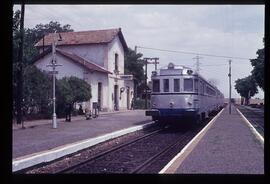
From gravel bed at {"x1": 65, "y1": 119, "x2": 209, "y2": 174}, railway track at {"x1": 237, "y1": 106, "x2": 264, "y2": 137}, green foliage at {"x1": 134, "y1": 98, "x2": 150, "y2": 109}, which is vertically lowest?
gravel bed at {"x1": 65, "y1": 119, "x2": 209, "y2": 174}

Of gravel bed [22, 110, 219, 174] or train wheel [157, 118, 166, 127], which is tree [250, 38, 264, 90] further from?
gravel bed [22, 110, 219, 174]

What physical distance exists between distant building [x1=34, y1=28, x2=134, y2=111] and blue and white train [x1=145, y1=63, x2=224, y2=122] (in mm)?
14954

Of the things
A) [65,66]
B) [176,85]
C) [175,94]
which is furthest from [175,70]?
[65,66]

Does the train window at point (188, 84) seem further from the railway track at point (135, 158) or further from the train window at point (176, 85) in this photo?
the railway track at point (135, 158)

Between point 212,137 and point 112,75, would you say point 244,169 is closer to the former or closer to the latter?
point 212,137

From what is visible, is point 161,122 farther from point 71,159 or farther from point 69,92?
point 71,159

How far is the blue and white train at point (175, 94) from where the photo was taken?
17172mm

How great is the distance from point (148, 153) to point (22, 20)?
39.1 feet

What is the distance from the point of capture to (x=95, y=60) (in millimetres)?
36531

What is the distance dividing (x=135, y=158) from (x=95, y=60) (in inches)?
1043

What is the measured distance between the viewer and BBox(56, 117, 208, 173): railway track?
9.04 m

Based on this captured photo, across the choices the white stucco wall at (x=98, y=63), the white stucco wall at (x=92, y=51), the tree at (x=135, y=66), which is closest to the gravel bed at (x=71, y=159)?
the white stucco wall at (x=98, y=63)

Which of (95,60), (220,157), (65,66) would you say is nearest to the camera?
(220,157)

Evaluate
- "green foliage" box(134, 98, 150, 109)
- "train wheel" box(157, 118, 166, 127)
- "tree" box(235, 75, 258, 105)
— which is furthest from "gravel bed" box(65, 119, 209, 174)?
"green foliage" box(134, 98, 150, 109)
